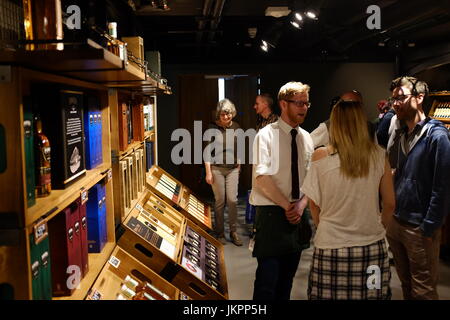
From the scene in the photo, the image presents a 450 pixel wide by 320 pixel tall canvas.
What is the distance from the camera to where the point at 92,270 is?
1.99m

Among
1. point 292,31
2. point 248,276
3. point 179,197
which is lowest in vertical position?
point 248,276

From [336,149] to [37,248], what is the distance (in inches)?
54.4

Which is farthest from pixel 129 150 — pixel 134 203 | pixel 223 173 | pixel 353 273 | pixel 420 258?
pixel 223 173

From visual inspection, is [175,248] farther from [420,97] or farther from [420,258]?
[420,97]

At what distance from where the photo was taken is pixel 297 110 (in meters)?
2.66

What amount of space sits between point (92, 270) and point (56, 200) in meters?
0.65

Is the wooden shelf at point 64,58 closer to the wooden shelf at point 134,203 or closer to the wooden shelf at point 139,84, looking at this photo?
the wooden shelf at point 139,84

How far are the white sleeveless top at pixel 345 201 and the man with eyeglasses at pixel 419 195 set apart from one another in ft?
2.92

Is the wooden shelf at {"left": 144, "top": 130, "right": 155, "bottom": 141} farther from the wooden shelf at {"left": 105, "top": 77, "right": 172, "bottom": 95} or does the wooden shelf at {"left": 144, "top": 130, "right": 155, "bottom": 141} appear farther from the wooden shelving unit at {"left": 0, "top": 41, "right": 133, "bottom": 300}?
the wooden shelving unit at {"left": 0, "top": 41, "right": 133, "bottom": 300}

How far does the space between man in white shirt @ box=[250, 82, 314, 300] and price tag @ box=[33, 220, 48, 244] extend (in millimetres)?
1442

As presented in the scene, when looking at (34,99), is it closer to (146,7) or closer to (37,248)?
(37,248)

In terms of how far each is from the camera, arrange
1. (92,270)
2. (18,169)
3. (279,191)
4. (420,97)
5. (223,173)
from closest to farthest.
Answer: (18,169)
(92,270)
(279,191)
(420,97)
(223,173)

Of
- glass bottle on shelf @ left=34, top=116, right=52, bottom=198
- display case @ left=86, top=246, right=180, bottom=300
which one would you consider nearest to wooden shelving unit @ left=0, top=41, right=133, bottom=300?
glass bottle on shelf @ left=34, top=116, right=52, bottom=198

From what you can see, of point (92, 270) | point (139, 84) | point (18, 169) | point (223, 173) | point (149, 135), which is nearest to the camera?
point (18, 169)
